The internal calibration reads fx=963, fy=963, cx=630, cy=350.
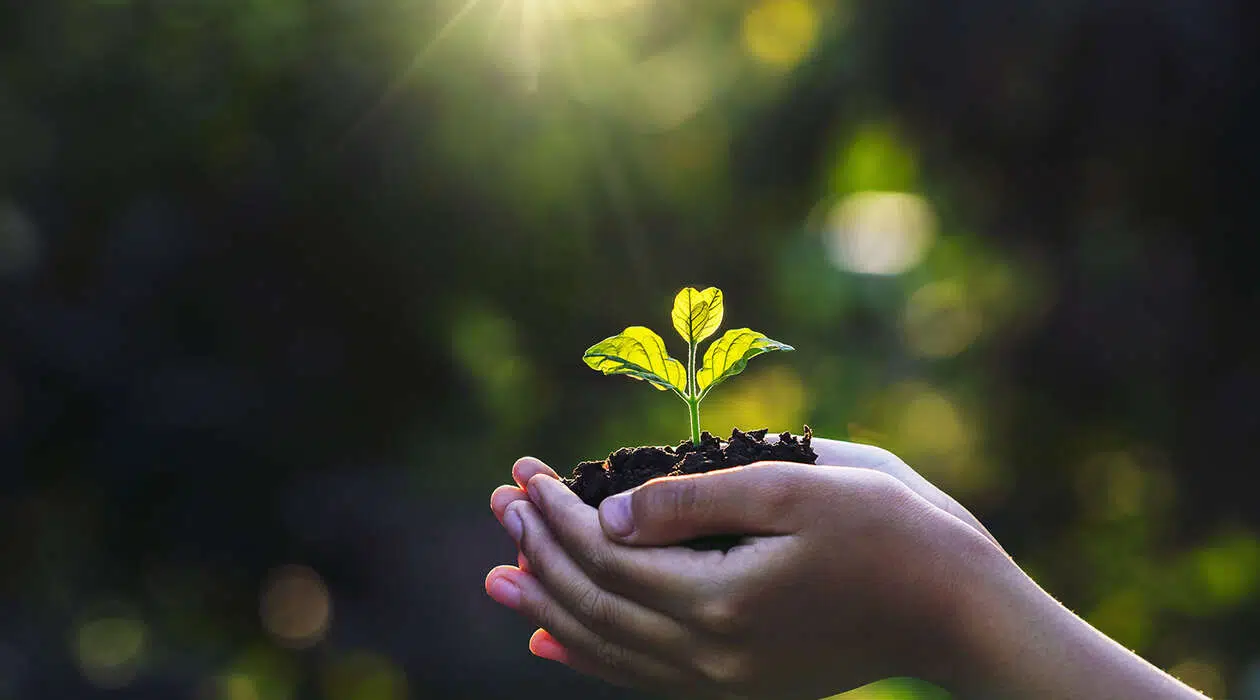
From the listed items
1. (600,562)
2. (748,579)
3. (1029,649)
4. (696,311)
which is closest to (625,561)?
(600,562)

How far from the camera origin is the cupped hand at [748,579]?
1110 mm

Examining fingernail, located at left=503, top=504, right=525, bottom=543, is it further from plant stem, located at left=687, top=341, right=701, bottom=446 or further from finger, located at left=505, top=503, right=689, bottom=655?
plant stem, located at left=687, top=341, right=701, bottom=446

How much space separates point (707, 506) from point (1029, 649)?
45cm

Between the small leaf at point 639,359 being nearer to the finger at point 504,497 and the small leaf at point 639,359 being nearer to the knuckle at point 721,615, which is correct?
the finger at point 504,497

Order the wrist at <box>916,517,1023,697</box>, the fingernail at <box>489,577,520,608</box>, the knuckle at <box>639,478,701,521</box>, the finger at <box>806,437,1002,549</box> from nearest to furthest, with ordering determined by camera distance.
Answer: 1. the knuckle at <box>639,478,701,521</box>
2. the wrist at <box>916,517,1023,697</box>
3. the fingernail at <box>489,577,520,608</box>
4. the finger at <box>806,437,1002,549</box>

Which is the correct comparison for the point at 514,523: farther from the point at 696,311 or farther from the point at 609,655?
the point at 696,311

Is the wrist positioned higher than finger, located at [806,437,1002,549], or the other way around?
finger, located at [806,437,1002,549]

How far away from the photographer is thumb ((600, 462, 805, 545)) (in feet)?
3.56

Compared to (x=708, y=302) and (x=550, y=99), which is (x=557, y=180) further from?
(x=708, y=302)

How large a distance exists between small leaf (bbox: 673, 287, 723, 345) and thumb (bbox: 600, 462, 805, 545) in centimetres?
33

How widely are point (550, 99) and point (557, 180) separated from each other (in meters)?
0.25

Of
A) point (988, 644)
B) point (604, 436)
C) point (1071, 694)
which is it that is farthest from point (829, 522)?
point (604, 436)

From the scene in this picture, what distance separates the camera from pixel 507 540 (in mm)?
3002

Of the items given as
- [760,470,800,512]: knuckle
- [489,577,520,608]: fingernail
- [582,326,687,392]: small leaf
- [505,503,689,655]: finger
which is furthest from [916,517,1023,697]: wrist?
[489,577,520,608]: fingernail
